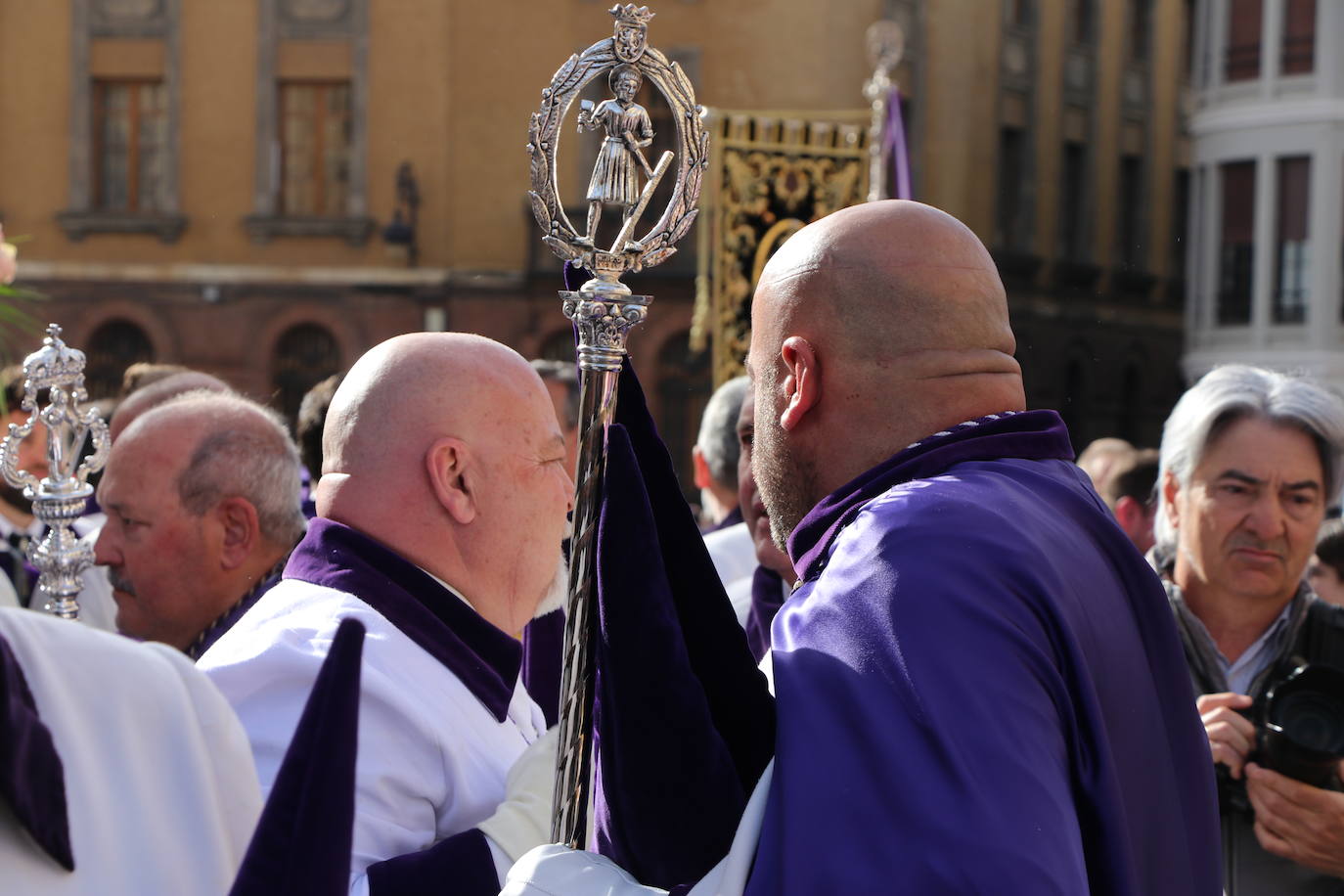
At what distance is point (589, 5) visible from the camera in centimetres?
2069

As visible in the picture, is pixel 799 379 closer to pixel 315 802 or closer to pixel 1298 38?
pixel 315 802

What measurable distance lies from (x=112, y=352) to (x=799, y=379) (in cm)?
2051

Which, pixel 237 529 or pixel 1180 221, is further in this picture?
pixel 1180 221

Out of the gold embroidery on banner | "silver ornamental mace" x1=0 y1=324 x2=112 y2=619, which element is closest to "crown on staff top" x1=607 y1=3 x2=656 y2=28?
"silver ornamental mace" x1=0 y1=324 x2=112 y2=619

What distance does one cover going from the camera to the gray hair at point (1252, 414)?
3.48m

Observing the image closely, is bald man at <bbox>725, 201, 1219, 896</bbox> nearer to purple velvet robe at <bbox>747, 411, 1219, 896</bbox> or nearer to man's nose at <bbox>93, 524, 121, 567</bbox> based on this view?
purple velvet robe at <bbox>747, 411, 1219, 896</bbox>

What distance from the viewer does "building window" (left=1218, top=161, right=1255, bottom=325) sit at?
2452cm

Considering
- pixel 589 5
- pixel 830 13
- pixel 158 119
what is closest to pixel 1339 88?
pixel 830 13

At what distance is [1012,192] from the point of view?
2433 cm

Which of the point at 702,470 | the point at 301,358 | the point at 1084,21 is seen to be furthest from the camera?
the point at 1084,21

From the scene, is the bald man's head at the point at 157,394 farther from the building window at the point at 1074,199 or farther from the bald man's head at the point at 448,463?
the building window at the point at 1074,199

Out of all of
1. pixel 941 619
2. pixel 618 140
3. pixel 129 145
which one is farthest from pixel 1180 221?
pixel 941 619

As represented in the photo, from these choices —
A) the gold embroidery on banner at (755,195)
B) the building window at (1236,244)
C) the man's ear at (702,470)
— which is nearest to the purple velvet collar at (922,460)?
the man's ear at (702,470)

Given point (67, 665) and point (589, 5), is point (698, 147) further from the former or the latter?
point (589, 5)
